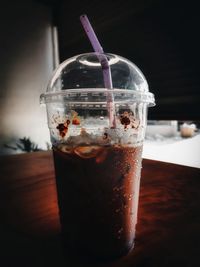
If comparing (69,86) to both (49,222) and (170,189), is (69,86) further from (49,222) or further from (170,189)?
(170,189)

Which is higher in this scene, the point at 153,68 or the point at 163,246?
the point at 153,68

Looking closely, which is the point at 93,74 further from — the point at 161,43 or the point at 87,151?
the point at 161,43

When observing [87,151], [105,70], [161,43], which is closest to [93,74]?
[105,70]

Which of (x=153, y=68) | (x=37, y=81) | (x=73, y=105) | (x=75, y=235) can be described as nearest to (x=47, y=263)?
(x=75, y=235)

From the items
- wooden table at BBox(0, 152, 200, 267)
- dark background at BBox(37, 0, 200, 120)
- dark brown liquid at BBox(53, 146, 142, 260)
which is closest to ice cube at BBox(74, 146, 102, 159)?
dark brown liquid at BBox(53, 146, 142, 260)

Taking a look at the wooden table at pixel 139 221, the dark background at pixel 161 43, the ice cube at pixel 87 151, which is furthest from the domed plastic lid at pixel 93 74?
the dark background at pixel 161 43

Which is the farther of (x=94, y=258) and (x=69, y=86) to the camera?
(x=69, y=86)
